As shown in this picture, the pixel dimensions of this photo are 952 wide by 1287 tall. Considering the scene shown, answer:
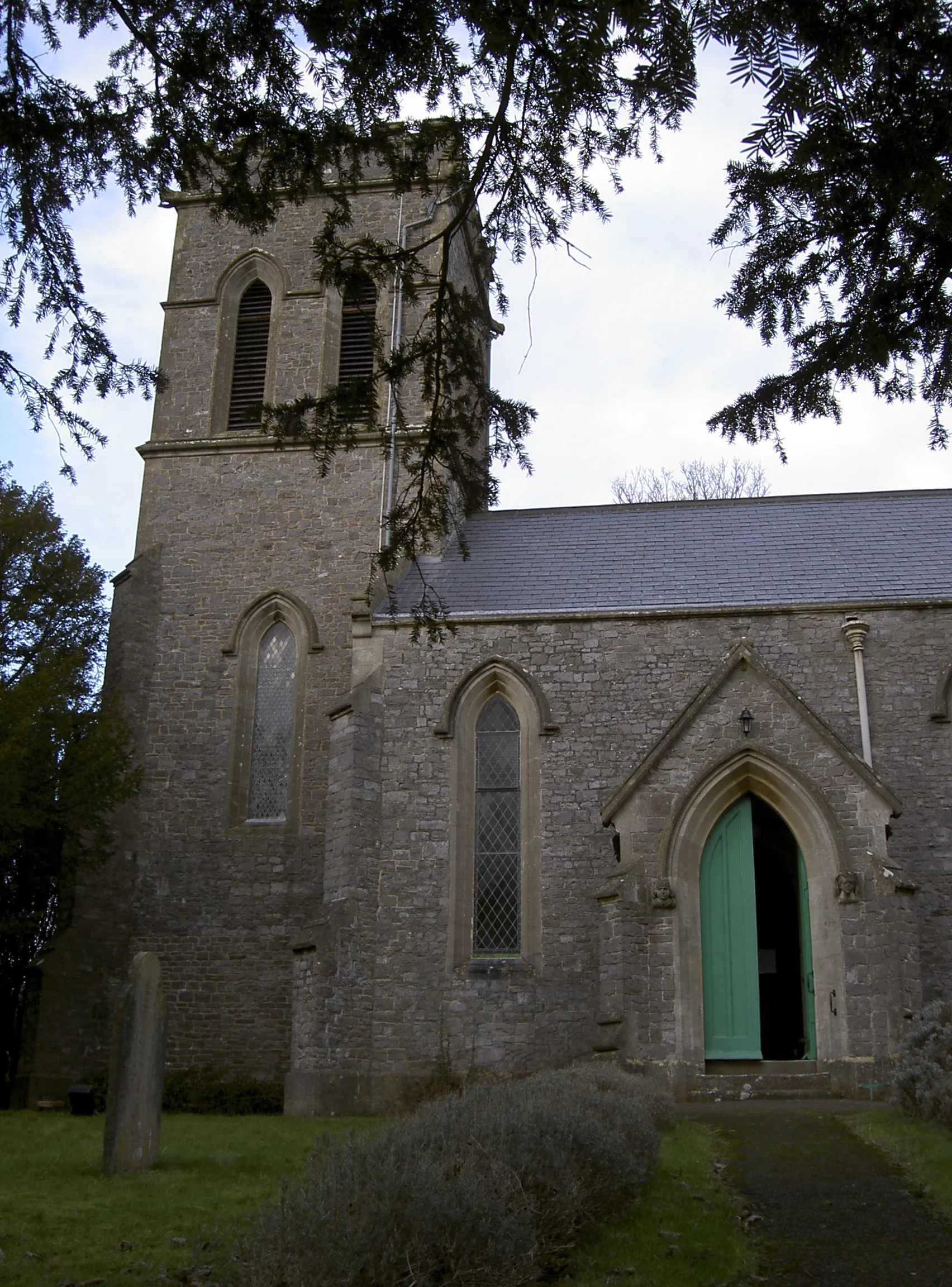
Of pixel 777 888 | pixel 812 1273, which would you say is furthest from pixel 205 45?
pixel 777 888

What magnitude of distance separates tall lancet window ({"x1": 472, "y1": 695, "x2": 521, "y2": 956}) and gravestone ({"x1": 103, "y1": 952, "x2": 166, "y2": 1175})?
289 inches

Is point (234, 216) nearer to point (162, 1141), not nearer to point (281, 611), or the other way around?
point (162, 1141)

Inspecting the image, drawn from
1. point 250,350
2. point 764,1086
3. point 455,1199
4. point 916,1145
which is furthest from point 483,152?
point 250,350

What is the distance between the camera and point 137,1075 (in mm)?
9531

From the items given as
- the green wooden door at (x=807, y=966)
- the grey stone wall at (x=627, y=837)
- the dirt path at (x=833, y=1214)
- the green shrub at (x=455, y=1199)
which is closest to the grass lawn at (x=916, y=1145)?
the dirt path at (x=833, y=1214)

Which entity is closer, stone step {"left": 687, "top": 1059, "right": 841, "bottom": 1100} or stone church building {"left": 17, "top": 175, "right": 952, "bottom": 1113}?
stone step {"left": 687, "top": 1059, "right": 841, "bottom": 1100}

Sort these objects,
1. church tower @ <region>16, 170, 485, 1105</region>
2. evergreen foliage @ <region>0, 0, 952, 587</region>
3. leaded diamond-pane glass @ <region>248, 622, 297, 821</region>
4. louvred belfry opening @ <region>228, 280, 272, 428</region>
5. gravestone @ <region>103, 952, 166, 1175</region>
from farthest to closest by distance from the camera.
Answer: louvred belfry opening @ <region>228, 280, 272, 428</region> < leaded diamond-pane glass @ <region>248, 622, 297, 821</region> < church tower @ <region>16, 170, 485, 1105</region> < gravestone @ <region>103, 952, 166, 1175</region> < evergreen foliage @ <region>0, 0, 952, 587</region>

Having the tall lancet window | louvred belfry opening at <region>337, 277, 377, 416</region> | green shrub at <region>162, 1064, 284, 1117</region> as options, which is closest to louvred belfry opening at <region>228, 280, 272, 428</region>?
louvred belfry opening at <region>337, 277, 377, 416</region>

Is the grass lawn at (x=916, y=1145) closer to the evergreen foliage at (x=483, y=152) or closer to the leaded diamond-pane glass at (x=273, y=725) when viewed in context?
the evergreen foliage at (x=483, y=152)

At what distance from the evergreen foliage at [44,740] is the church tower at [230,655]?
3.09 ft

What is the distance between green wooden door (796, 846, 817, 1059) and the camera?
49.0 ft

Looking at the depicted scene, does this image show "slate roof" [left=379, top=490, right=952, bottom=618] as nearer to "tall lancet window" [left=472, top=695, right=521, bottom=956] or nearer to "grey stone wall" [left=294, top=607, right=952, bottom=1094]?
"grey stone wall" [left=294, top=607, right=952, bottom=1094]

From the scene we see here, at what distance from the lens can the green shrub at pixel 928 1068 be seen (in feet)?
35.4

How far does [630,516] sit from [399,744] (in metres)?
6.67
